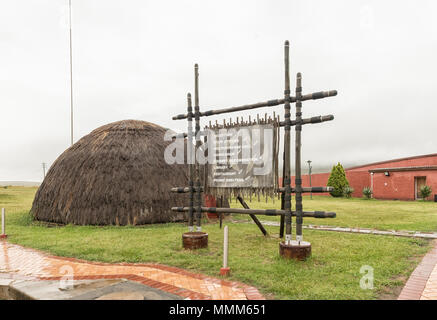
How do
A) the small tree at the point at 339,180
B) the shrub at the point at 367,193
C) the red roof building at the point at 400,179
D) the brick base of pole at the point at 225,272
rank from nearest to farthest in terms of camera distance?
the brick base of pole at the point at 225,272
the red roof building at the point at 400,179
the shrub at the point at 367,193
the small tree at the point at 339,180

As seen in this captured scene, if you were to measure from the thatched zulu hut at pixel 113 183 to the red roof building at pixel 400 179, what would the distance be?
73.7 ft

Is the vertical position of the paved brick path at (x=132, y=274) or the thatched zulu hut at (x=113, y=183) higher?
the thatched zulu hut at (x=113, y=183)

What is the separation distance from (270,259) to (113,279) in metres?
3.09

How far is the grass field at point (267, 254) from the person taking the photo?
4.70 metres

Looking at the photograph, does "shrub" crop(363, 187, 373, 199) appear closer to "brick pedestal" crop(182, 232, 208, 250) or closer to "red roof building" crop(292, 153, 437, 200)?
"red roof building" crop(292, 153, 437, 200)

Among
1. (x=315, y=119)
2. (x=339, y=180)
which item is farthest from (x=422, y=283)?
(x=339, y=180)

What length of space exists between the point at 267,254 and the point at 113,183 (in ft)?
23.4

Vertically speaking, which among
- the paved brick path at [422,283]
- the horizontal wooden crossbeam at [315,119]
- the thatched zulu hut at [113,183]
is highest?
the horizontal wooden crossbeam at [315,119]

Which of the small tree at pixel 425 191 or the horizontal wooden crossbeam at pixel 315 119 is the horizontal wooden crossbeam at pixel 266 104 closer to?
the horizontal wooden crossbeam at pixel 315 119

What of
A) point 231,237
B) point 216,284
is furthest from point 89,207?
point 216,284

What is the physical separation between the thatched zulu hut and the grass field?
31.2 inches

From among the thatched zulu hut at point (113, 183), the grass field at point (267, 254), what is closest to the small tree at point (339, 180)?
the thatched zulu hut at point (113, 183)

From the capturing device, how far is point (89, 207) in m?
11.5

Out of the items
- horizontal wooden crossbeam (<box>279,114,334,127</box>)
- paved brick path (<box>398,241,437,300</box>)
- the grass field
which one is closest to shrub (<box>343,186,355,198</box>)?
the grass field
